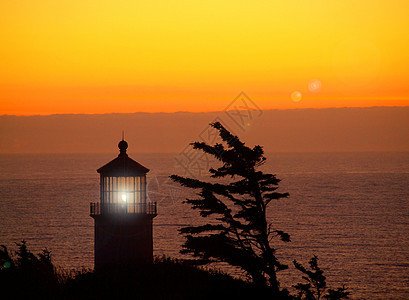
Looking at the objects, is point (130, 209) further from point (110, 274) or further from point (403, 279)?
point (403, 279)

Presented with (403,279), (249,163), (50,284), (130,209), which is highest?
(249,163)

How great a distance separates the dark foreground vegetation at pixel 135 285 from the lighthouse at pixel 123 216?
4.22ft

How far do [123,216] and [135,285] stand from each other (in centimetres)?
414

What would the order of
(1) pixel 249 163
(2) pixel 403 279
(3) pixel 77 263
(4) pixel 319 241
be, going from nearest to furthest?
(1) pixel 249 163
(2) pixel 403 279
(3) pixel 77 263
(4) pixel 319 241

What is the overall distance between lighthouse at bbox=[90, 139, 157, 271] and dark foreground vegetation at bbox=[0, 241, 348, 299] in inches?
50.6

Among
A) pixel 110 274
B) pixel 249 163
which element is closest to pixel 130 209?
pixel 110 274

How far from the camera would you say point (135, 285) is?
65.7 feet

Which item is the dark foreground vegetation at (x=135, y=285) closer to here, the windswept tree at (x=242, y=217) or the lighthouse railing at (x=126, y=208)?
the windswept tree at (x=242, y=217)

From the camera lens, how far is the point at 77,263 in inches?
2239

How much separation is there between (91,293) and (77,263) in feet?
126

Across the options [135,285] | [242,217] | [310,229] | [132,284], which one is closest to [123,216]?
[132,284]

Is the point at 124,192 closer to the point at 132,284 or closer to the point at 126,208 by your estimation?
the point at 126,208

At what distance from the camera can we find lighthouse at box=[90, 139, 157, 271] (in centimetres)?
2333

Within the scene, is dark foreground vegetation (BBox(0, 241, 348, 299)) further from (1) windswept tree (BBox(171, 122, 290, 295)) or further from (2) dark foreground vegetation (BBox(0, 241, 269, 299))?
(1) windswept tree (BBox(171, 122, 290, 295))
